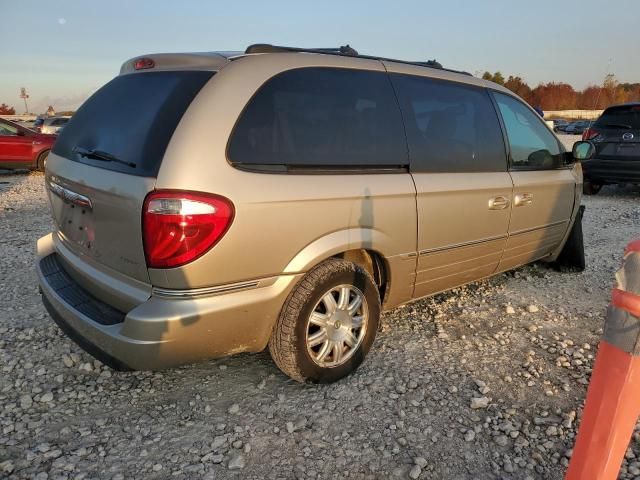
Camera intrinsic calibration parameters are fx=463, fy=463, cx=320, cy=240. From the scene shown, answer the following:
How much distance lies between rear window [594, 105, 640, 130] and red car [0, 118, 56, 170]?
12752 millimetres

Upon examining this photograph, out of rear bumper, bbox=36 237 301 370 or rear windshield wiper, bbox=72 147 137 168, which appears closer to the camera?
rear bumper, bbox=36 237 301 370

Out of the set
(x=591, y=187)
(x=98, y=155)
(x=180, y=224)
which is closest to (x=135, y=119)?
(x=98, y=155)

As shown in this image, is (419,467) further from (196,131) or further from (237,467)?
(196,131)

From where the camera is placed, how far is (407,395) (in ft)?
8.66

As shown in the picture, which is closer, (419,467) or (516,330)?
(419,467)

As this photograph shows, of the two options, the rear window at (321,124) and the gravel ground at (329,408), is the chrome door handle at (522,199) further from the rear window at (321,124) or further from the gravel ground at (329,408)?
the rear window at (321,124)

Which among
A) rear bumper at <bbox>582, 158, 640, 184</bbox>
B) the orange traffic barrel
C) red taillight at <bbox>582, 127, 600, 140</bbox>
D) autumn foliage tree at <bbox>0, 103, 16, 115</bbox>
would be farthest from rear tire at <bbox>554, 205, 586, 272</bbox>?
autumn foliage tree at <bbox>0, 103, 16, 115</bbox>

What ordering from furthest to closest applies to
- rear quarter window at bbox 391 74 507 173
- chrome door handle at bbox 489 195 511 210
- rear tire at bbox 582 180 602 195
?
rear tire at bbox 582 180 602 195
chrome door handle at bbox 489 195 511 210
rear quarter window at bbox 391 74 507 173

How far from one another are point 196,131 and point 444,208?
169 centimetres

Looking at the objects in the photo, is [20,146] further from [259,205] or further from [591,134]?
[591,134]

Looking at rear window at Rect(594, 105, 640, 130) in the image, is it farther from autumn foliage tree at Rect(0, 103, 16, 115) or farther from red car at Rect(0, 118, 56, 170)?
autumn foliage tree at Rect(0, 103, 16, 115)

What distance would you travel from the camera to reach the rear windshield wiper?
2199 millimetres

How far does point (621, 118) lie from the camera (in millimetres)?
8266

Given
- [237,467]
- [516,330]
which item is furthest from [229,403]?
[516,330]
